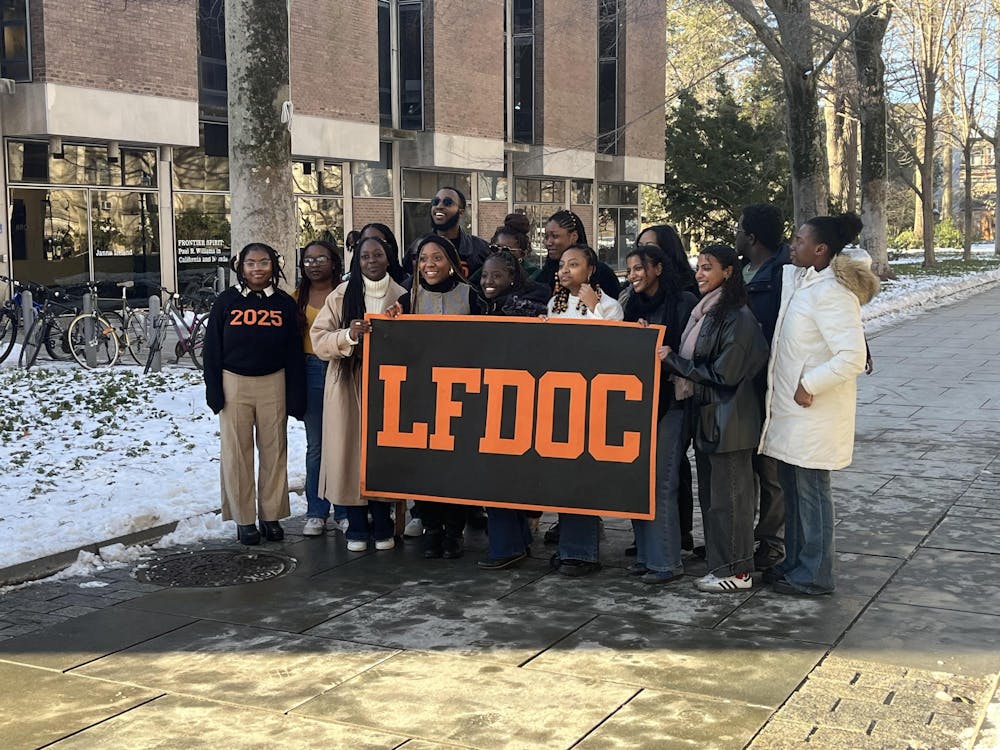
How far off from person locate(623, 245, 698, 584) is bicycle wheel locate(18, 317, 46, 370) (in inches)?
404

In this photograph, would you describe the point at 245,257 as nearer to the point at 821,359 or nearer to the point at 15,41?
the point at 821,359

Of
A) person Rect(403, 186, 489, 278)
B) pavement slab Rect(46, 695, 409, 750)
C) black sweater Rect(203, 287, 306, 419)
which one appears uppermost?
person Rect(403, 186, 489, 278)

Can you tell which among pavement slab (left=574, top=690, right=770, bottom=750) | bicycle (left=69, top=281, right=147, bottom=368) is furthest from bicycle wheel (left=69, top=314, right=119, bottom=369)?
pavement slab (left=574, top=690, right=770, bottom=750)

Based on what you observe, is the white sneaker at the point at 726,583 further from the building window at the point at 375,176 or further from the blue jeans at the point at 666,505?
the building window at the point at 375,176

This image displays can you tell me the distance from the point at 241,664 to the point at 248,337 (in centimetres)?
246

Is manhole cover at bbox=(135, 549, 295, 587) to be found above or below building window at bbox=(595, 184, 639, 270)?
below

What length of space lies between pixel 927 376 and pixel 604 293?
915cm

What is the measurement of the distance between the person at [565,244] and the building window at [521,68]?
31713 millimetres

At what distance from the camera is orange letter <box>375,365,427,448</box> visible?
22.6 ft

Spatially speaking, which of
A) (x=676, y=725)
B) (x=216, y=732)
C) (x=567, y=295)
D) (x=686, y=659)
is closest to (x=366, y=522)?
(x=567, y=295)

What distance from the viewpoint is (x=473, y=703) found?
4660 mm

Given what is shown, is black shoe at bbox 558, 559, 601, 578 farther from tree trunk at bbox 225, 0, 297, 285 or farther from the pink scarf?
tree trunk at bbox 225, 0, 297, 285

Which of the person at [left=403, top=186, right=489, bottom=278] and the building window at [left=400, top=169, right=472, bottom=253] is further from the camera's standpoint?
the building window at [left=400, top=169, right=472, bottom=253]

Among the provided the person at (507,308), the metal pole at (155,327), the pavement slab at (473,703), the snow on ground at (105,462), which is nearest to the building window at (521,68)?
the metal pole at (155,327)
